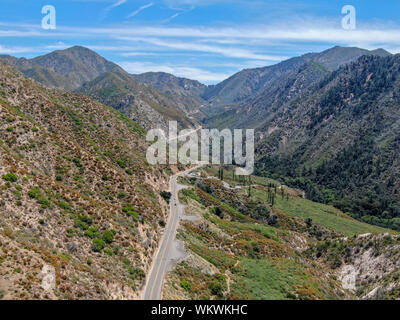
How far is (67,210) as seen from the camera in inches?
1686

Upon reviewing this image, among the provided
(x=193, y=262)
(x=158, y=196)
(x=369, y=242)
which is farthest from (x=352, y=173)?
(x=193, y=262)

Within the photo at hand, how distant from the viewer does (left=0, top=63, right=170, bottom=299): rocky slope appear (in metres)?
28.8

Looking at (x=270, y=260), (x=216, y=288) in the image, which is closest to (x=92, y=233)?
(x=216, y=288)

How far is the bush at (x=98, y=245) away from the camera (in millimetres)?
38688

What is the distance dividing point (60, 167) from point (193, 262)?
30.8m

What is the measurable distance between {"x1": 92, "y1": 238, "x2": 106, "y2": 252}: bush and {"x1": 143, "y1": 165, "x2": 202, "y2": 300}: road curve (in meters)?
7.33

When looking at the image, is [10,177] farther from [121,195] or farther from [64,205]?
[121,195]

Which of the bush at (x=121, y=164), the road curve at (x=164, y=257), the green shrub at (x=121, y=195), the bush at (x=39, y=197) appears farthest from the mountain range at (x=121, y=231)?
the road curve at (x=164, y=257)

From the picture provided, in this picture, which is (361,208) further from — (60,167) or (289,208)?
(60,167)

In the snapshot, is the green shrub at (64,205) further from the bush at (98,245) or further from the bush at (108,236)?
the bush at (98,245)

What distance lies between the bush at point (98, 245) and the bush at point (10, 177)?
13417mm

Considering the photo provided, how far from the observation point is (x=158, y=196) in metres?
71.8

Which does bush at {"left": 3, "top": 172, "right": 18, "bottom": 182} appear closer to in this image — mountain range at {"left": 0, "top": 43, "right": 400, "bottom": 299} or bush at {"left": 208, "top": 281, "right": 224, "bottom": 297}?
mountain range at {"left": 0, "top": 43, "right": 400, "bottom": 299}
